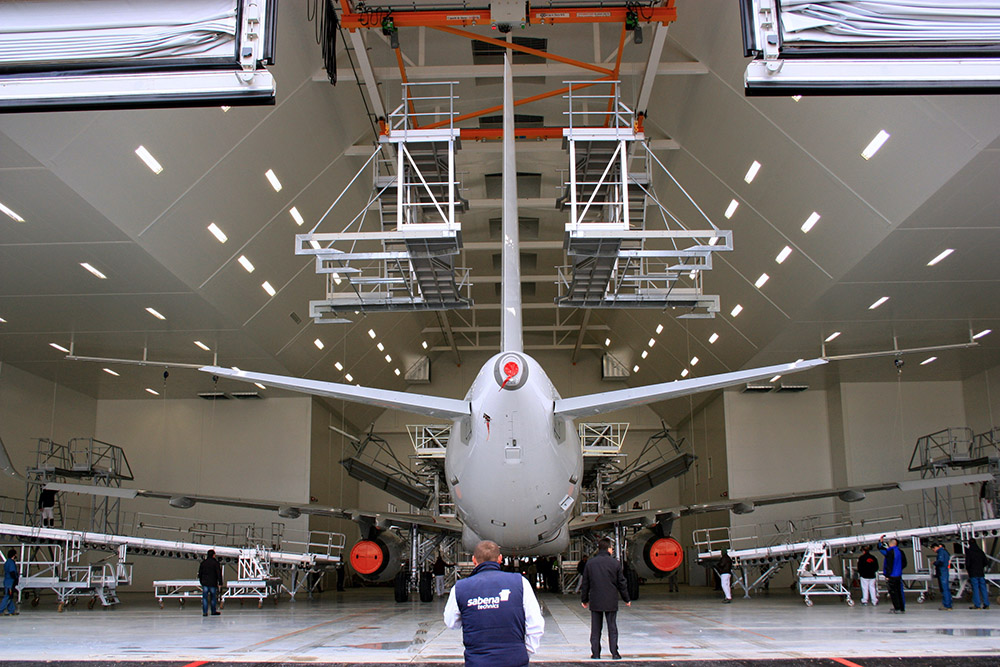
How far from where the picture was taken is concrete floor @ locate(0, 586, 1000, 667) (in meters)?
8.33

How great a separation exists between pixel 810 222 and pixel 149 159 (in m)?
13.5

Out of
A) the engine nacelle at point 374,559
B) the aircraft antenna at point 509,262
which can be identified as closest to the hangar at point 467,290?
the engine nacelle at point 374,559

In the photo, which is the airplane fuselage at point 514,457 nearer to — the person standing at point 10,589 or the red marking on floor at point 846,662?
the red marking on floor at point 846,662

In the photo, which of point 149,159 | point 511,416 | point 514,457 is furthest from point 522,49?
point 514,457

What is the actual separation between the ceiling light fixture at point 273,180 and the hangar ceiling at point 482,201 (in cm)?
16

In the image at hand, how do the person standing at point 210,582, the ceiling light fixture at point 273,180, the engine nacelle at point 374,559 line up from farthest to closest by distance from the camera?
the engine nacelle at point 374,559 < the ceiling light fixture at point 273,180 < the person standing at point 210,582

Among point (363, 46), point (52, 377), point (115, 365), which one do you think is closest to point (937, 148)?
point (363, 46)

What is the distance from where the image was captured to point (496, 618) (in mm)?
4363

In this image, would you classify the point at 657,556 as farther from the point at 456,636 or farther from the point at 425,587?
the point at 456,636

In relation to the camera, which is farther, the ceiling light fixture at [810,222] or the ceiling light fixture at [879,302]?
the ceiling light fixture at [879,302]

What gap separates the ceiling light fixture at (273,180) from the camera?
1778 cm

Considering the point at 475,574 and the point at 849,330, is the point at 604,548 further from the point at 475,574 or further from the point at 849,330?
the point at 849,330

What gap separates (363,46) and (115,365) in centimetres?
1609

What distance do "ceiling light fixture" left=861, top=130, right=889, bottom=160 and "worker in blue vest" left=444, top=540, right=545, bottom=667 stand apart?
40.6ft
